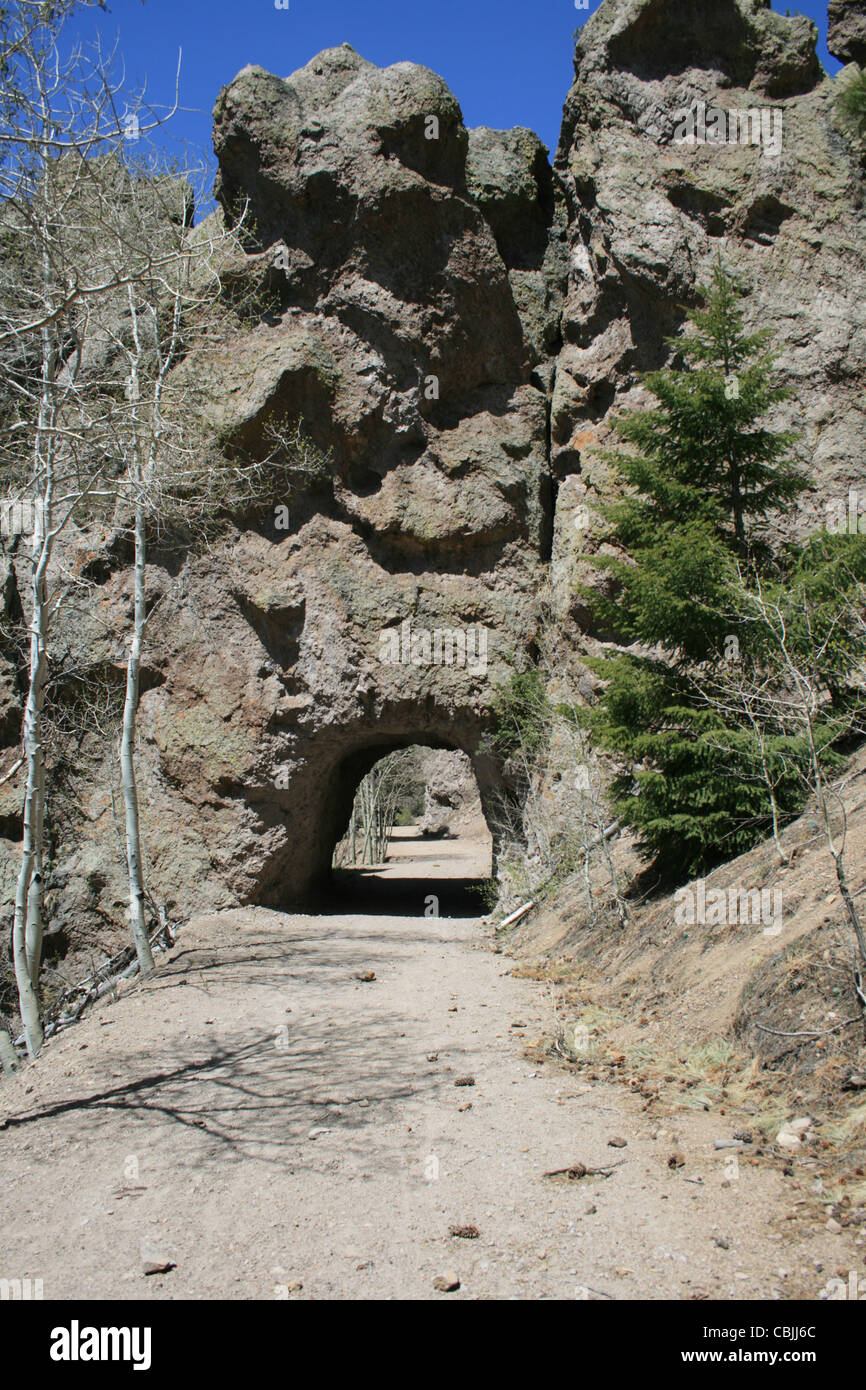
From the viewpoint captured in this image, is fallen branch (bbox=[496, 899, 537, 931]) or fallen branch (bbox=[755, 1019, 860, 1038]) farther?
fallen branch (bbox=[496, 899, 537, 931])

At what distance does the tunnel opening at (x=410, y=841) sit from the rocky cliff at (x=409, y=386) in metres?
3.01

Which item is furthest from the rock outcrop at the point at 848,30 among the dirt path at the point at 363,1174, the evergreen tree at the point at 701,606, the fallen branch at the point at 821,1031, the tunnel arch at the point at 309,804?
the fallen branch at the point at 821,1031

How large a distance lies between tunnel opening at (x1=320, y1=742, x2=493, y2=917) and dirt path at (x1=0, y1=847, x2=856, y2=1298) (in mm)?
8128

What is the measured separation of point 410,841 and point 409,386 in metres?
27.3

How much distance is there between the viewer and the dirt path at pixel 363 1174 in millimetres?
3543

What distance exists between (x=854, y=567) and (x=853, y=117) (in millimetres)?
10928

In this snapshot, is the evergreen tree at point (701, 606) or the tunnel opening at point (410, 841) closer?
the evergreen tree at point (701, 606)

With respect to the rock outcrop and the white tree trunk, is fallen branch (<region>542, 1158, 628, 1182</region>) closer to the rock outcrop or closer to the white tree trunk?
the white tree trunk

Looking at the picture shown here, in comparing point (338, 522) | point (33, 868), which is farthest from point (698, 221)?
point (33, 868)

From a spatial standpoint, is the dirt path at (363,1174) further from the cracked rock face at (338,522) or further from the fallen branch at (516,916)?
the cracked rock face at (338,522)

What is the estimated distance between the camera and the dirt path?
3.54m

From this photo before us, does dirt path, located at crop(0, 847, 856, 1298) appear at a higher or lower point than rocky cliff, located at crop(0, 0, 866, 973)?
lower

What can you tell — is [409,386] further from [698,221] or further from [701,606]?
[701,606]

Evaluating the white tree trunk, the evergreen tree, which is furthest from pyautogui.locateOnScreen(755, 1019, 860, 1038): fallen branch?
the white tree trunk
